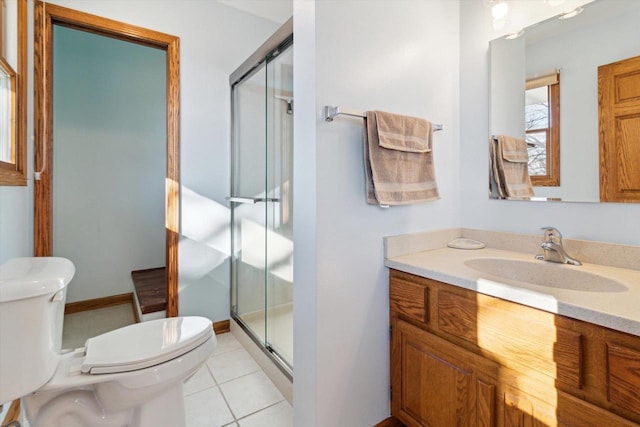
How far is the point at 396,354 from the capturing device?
134 centimetres

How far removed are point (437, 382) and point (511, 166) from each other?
1.04 m

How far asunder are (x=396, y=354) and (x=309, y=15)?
4.61 feet

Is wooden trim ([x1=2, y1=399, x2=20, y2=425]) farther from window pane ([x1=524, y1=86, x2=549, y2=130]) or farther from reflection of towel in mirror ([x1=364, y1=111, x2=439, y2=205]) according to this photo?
window pane ([x1=524, y1=86, x2=549, y2=130])

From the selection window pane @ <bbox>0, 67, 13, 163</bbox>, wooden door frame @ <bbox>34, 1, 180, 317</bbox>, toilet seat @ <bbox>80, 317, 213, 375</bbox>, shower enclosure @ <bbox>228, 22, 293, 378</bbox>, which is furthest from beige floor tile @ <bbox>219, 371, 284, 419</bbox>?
window pane @ <bbox>0, 67, 13, 163</bbox>

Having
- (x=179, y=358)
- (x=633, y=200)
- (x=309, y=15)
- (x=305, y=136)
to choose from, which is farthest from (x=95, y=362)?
(x=633, y=200)

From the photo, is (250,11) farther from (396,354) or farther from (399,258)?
(396,354)

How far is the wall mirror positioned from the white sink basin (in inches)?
12.4

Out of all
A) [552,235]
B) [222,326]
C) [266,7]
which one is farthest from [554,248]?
[266,7]

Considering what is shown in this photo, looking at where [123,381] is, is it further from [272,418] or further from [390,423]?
[390,423]

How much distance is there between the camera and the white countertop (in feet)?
2.52

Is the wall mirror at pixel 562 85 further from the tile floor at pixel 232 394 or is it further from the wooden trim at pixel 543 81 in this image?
the tile floor at pixel 232 394

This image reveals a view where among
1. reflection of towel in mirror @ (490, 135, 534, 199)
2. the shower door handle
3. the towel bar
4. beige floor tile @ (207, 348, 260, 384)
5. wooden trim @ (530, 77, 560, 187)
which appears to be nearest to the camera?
the towel bar

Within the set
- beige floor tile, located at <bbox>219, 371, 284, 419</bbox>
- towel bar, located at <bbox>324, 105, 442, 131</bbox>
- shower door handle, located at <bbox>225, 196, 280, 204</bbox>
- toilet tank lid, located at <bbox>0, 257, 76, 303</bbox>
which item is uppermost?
towel bar, located at <bbox>324, 105, 442, 131</bbox>

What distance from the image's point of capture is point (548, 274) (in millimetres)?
1231
